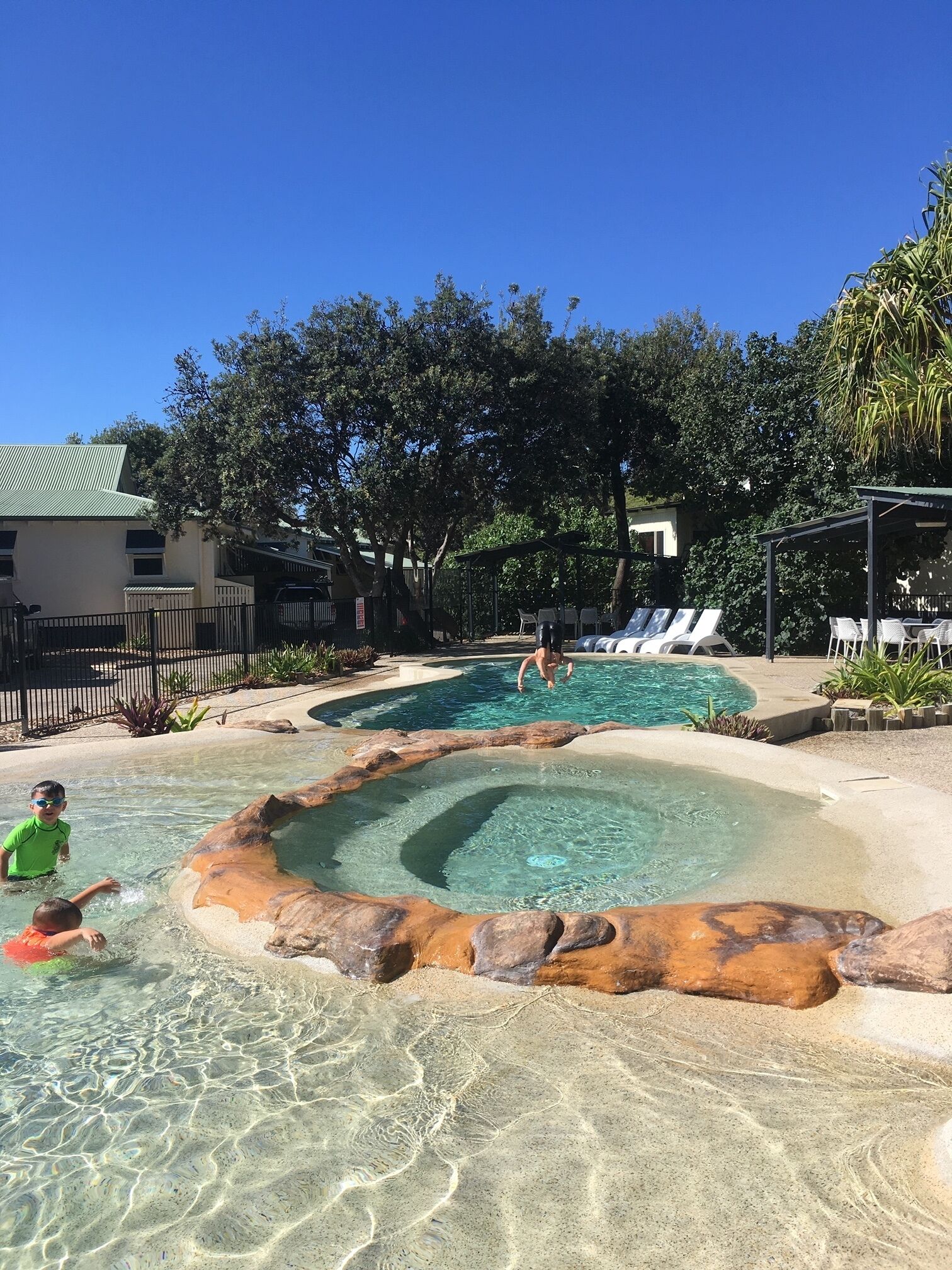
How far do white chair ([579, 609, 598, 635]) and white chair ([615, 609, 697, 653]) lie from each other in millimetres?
3713

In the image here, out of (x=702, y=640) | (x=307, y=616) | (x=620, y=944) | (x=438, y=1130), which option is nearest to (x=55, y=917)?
(x=438, y=1130)

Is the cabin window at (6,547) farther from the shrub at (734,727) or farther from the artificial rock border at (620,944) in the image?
the artificial rock border at (620,944)

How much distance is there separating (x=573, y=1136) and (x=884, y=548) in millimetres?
19051

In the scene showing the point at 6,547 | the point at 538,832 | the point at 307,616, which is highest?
the point at 6,547

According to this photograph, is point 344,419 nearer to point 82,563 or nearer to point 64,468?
point 82,563

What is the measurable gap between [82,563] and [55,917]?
67.1 ft

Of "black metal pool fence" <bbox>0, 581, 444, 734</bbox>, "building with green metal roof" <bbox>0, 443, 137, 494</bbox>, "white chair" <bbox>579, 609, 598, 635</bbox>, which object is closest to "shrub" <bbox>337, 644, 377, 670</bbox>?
"black metal pool fence" <bbox>0, 581, 444, 734</bbox>

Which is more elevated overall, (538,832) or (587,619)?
(587,619)

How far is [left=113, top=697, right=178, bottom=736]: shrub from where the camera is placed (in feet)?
35.8

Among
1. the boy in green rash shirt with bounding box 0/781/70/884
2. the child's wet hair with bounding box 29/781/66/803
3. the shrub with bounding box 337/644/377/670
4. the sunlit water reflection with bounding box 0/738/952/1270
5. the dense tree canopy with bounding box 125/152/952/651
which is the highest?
the dense tree canopy with bounding box 125/152/952/651

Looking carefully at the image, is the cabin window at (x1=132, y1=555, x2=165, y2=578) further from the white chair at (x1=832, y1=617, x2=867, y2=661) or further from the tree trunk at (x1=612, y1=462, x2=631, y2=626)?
the white chair at (x1=832, y1=617, x2=867, y2=661)

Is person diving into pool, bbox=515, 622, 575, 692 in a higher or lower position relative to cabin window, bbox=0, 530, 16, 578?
lower

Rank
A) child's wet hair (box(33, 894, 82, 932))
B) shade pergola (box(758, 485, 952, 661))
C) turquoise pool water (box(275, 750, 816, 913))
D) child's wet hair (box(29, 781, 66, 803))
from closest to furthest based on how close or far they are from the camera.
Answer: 1. child's wet hair (box(33, 894, 82, 932))
2. child's wet hair (box(29, 781, 66, 803))
3. turquoise pool water (box(275, 750, 816, 913))
4. shade pergola (box(758, 485, 952, 661))

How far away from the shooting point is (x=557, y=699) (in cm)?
1338
